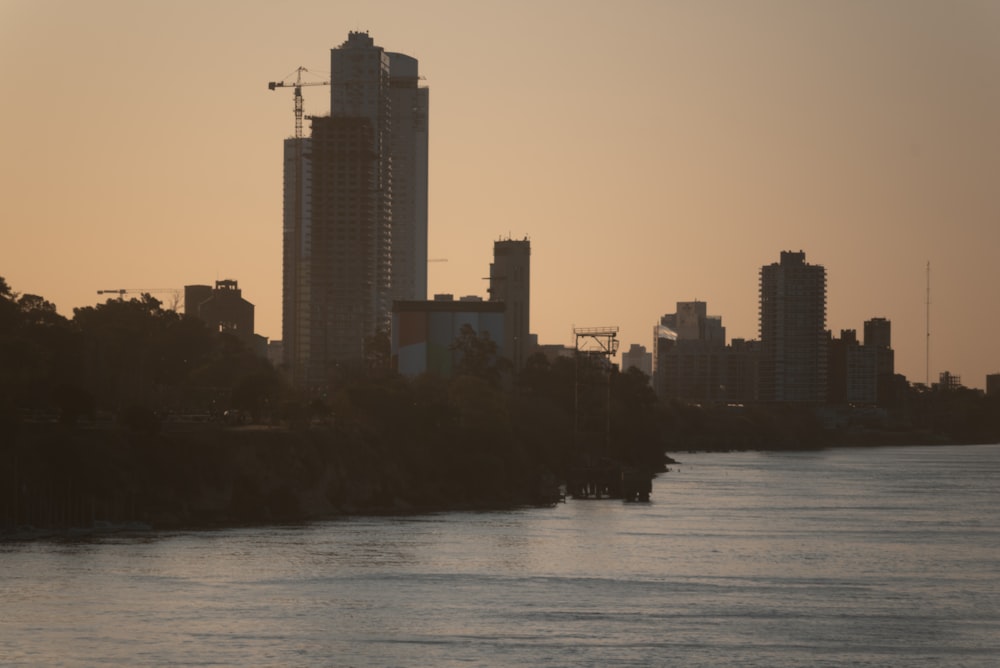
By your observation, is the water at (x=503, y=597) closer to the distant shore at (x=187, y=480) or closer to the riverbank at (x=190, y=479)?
the distant shore at (x=187, y=480)

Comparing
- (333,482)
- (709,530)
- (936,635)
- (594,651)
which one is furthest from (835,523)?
(594,651)

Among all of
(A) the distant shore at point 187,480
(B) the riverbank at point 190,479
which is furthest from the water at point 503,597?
(B) the riverbank at point 190,479

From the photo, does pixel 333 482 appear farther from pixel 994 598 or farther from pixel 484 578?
pixel 994 598

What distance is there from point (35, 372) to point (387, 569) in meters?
58.0

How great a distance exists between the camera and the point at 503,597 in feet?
373

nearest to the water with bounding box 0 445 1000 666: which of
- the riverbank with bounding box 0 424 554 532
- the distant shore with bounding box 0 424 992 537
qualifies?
the distant shore with bounding box 0 424 992 537

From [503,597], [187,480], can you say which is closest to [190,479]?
[187,480]

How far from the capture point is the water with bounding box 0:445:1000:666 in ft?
303

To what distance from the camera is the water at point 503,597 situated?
92.2 metres

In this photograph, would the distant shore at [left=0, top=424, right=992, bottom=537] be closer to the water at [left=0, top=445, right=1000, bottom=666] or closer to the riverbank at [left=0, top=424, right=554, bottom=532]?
the riverbank at [left=0, top=424, right=554, bottom=532]

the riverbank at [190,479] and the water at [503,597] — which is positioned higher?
the riverbank at [190,479]

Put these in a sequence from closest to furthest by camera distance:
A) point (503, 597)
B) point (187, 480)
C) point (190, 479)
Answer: point (503, 597), point (187, 480), point (190, 479)

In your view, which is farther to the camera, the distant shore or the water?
the distant shore

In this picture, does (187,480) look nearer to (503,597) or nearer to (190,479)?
Answer: (190,479)
